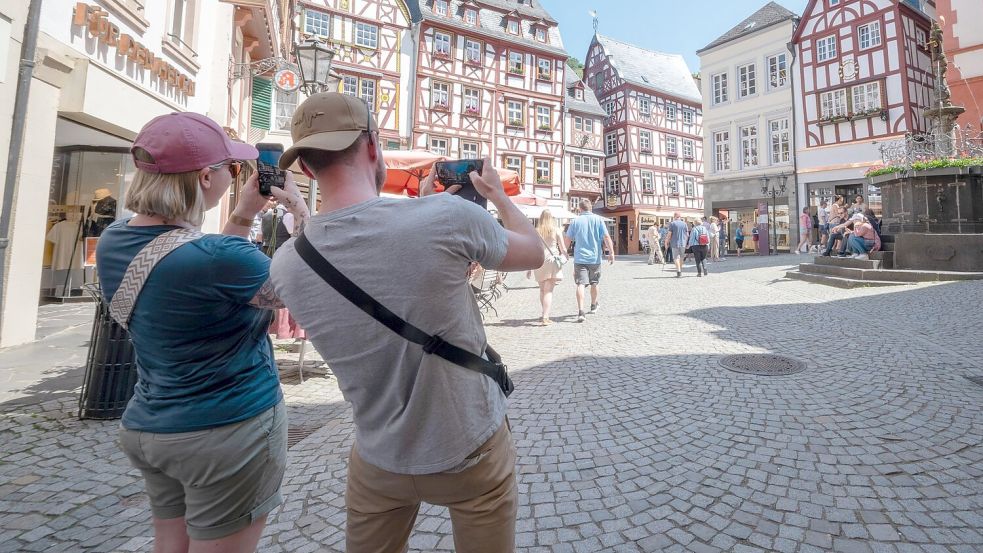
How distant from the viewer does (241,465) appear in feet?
4.54

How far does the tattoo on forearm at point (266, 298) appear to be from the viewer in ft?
4.54

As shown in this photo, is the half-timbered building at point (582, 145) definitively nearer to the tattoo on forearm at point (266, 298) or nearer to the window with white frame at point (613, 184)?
the window with white frame at point (613, 184)

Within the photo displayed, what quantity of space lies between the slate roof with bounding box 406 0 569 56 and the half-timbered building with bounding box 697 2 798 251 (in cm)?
912

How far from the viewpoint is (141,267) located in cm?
135

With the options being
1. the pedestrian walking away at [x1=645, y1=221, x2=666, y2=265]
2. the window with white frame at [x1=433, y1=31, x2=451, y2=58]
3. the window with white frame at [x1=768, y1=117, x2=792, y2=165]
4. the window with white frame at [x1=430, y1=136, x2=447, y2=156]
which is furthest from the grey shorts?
the window with white frame at [x1=768, y1=117, x2=792, y2=165]

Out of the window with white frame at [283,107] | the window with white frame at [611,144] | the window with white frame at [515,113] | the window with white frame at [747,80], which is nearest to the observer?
the window with white frame at [283,107]

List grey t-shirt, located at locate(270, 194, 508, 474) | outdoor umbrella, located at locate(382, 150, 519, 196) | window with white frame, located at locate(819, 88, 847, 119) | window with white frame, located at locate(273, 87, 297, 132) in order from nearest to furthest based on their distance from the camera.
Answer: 1. grey t-shirt, located at locate(270, 194, 508, 474)
2. outdoor umbrella, located at locate(382, 150, 519, 196)
3. window with white frame, located at locate(273, 87, 297, 132)
4. window with white frame, located at locate(819, 88, 847, 119)

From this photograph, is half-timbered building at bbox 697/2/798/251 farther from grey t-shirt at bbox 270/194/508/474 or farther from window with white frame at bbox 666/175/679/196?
grey t-shirt at bbox 270/194/508/474

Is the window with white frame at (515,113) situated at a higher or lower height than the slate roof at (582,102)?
lower

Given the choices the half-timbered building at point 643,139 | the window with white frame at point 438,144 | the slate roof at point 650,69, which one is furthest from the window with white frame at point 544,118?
the slate roof at point 650,69

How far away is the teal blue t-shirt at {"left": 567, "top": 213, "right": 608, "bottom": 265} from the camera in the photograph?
7.74 meters

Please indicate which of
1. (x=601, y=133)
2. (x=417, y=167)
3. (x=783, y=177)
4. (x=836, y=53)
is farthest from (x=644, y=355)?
(x=601, y=133)

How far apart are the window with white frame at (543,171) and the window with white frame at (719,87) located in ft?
34.2

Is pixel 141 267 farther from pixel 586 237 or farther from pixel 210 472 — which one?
pixel 586 237
